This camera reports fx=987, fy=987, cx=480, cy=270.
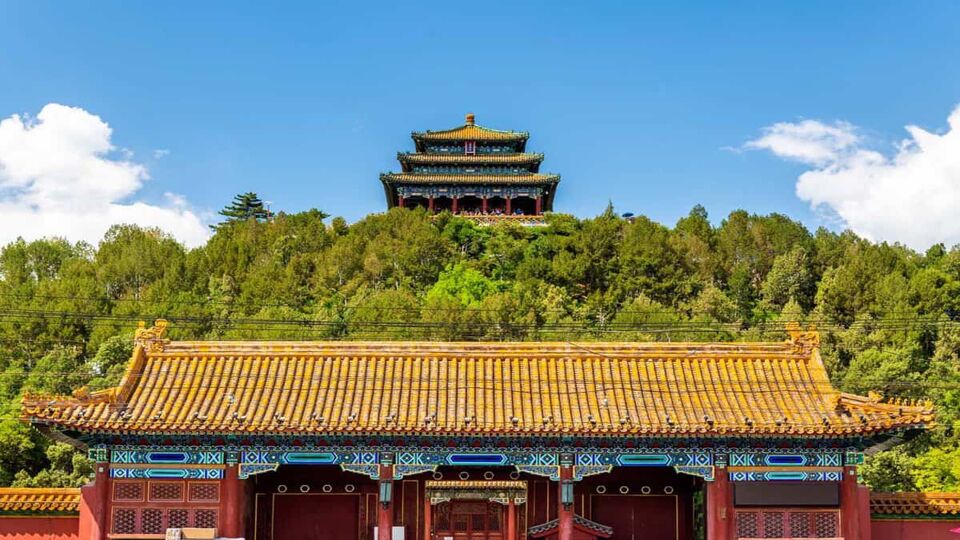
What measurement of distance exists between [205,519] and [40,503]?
3.17 meters

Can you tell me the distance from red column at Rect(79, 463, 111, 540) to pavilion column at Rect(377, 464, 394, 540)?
482 centimetres

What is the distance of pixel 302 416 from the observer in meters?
17.3

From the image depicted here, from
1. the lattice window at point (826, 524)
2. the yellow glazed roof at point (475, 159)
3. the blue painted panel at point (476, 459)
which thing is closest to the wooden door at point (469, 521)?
the blue painted panel at point (476, 459)

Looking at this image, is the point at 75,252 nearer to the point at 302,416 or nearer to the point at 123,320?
the point at 123,320

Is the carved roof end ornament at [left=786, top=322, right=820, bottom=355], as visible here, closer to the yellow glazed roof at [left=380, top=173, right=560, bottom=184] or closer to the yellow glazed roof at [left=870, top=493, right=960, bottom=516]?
the yellow glazed roof at [left=870, top=493, right=960, bottom=516]

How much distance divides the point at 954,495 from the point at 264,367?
1319cm

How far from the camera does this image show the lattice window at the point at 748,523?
57.5ft

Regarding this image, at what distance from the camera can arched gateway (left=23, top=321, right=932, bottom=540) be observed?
55.0ft

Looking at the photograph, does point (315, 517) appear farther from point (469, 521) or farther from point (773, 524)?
point (773, 524)

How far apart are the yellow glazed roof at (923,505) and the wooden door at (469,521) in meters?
7.02

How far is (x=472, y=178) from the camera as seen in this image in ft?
226

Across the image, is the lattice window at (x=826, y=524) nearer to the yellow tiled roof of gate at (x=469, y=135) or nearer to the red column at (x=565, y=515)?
the red column at (x=565, y=515)

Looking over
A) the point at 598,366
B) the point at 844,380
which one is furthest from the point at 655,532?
the point at 844,380

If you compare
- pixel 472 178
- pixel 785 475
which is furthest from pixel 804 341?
pixel 472 178
